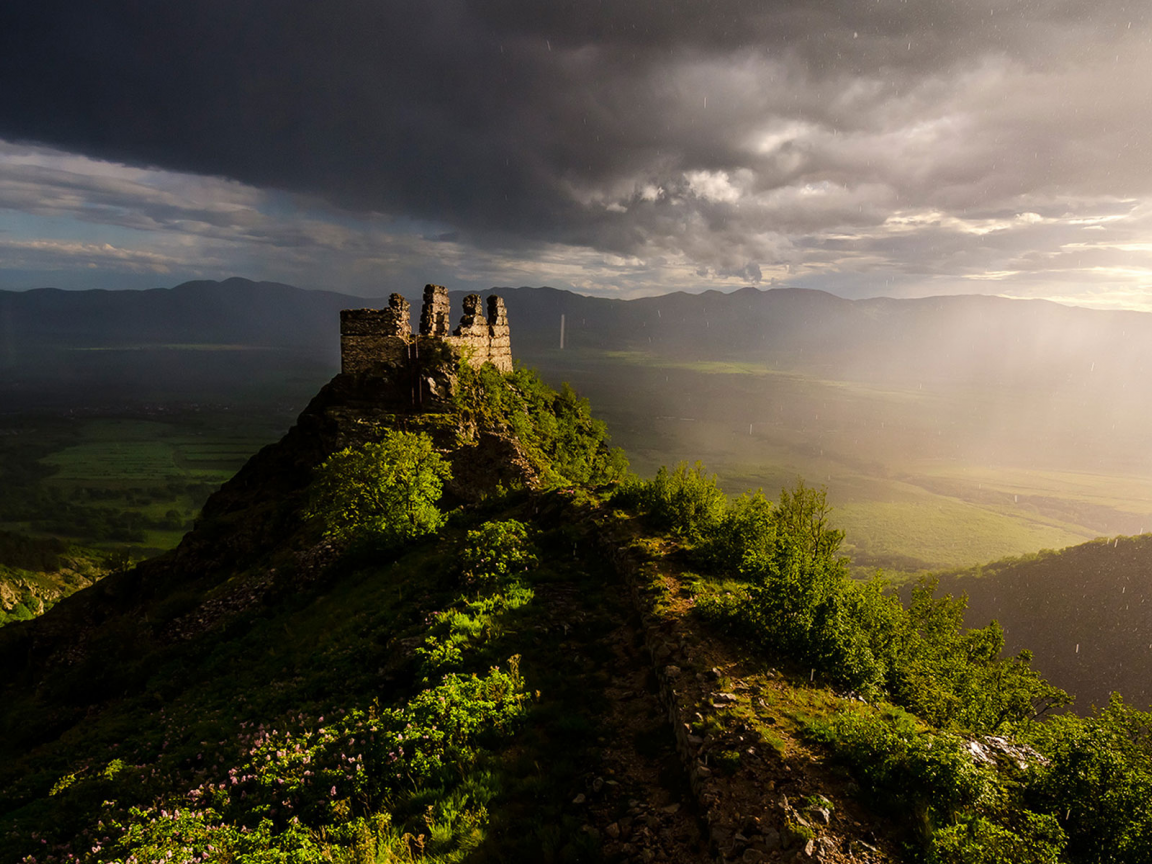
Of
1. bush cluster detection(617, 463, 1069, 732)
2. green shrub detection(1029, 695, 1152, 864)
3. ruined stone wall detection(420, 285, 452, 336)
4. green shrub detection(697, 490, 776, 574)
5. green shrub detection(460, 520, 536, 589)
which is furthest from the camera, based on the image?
ruined stone wall detection(420, 285, 452, 336)

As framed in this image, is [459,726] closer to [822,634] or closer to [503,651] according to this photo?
[503,651]

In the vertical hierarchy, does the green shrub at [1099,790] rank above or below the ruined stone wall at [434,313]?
below

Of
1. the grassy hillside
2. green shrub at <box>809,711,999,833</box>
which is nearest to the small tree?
green shrub at <box>809,711,999,833</box>

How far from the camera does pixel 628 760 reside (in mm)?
10664

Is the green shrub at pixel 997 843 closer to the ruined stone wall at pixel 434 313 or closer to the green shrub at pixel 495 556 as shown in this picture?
the green shrub at pixel 495 556

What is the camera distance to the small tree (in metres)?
25.7

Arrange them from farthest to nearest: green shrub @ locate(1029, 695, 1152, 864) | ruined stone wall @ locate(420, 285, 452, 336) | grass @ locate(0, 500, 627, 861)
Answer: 1. ruined stone wall @ locate(420, 285, 452, 336)
2. grass @ locate(0, 500, 627, 861)
3. green shrub @ locate(1029, 695, 1152, 864)

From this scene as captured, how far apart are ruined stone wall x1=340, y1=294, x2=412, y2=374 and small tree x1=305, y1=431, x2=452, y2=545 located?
1377 centimetres

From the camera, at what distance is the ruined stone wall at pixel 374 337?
38.5m

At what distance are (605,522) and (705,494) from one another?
413cm

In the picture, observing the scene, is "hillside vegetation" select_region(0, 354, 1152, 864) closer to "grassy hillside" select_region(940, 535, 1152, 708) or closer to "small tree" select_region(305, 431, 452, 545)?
"small tree" select_region(305, 431, 452, 545)

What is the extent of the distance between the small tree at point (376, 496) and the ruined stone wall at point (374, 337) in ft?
45.2

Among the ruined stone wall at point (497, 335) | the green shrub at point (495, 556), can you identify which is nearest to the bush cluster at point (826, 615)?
the green shrub at point (495, 556)

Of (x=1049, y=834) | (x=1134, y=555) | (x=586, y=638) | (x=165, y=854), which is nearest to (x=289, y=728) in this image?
(x=165, y=854)
